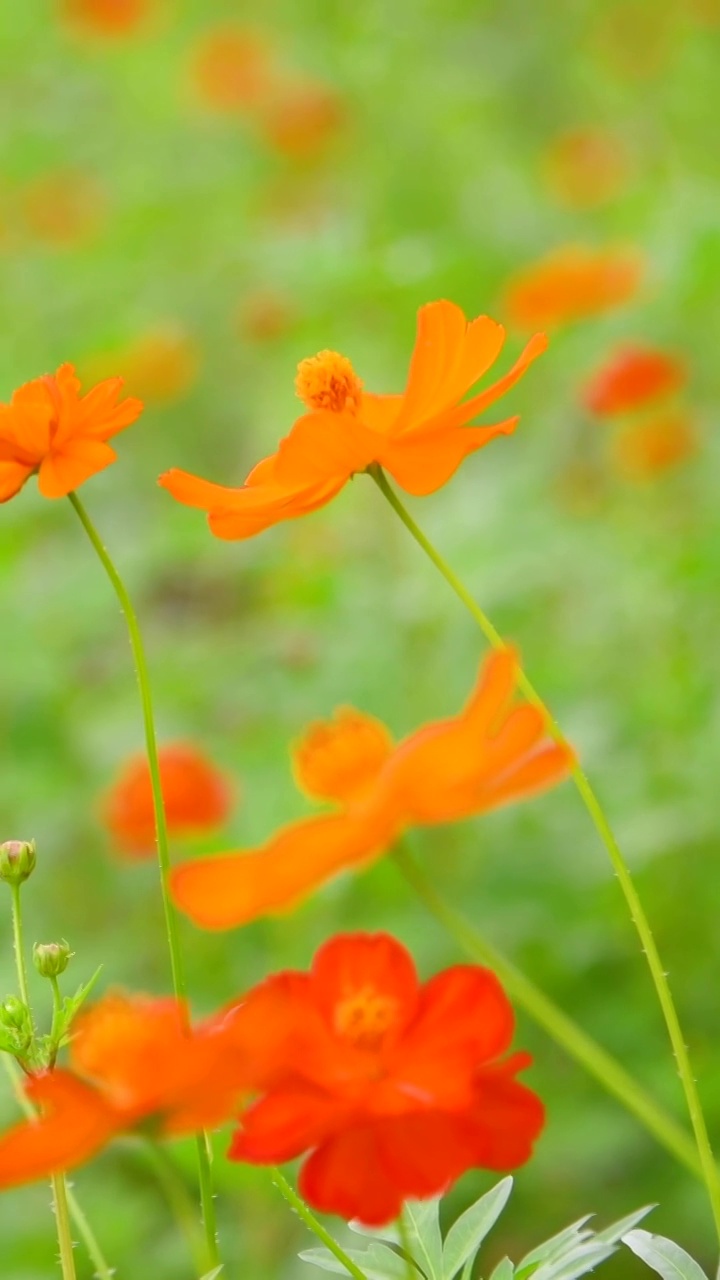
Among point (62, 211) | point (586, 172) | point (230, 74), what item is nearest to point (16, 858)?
point (586, 172)

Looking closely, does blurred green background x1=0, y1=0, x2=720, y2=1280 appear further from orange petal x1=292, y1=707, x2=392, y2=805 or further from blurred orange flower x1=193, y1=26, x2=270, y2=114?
orange petal x1=292, y1=707, x2=392, y2=805

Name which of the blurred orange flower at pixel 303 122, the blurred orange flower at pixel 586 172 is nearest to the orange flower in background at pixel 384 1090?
the blurred orange flower at pixel 586 172

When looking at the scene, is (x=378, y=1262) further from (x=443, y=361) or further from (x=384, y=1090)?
(x=443, y=361)

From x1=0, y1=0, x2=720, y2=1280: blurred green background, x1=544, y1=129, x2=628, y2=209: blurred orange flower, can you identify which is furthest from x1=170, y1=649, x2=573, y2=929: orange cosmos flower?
x1=544, y1=129, x2=628, y2=209: blurred orange flower

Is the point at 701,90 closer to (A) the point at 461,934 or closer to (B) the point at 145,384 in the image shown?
(B) the point at 145,384

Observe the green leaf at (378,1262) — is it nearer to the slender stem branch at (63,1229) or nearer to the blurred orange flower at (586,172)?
the slender stem branch at (63,1229)

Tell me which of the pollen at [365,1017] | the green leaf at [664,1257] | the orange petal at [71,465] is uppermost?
the orange petal at [71,465]

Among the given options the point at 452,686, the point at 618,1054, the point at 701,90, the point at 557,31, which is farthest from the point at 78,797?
the point at 557,31
